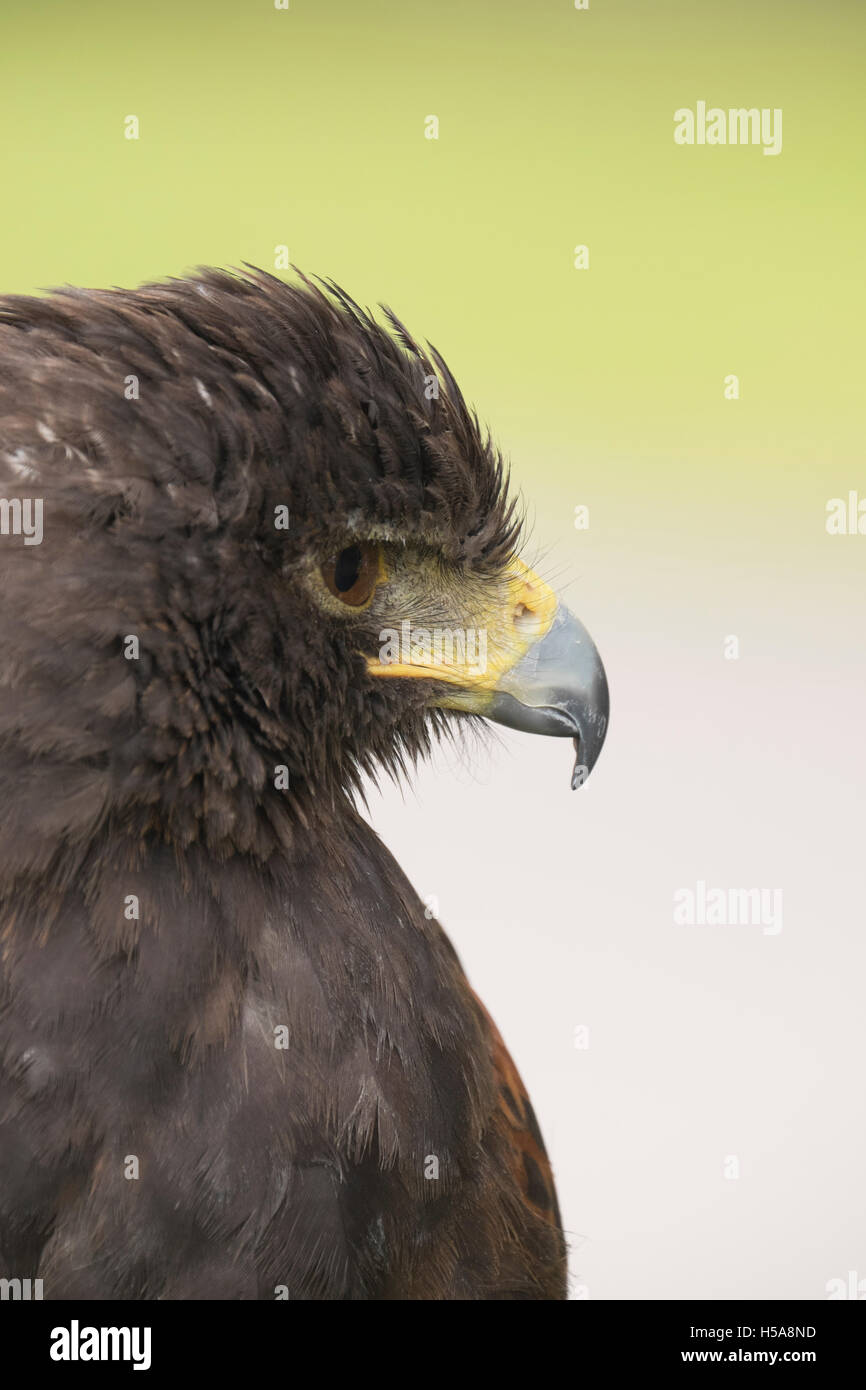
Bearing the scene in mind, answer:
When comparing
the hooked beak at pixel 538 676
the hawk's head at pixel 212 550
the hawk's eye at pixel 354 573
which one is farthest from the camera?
the hooked beak at pixel 538 676

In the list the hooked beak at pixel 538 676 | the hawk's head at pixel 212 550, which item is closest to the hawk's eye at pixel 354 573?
the hawk's head at pixel 212 550

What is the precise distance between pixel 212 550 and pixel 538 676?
0.61m

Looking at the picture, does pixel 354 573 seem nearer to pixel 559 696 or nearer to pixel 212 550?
pixel 212 550

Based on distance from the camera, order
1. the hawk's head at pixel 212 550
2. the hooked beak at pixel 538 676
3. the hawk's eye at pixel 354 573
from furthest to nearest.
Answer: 1. the hooked beak at pixel 538 676
2. the hawk's eye at pixel 354 573
3. the hawk's head at pixel 212 550

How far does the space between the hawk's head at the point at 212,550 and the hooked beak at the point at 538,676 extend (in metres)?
0.10

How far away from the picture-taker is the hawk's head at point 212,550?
149 centimetres

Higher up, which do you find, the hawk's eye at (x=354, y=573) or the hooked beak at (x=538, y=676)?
the hawk's eye at (x=354, y=573)

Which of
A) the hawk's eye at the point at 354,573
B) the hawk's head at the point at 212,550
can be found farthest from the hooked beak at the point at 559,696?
the hawk's eye at the point at 354,573

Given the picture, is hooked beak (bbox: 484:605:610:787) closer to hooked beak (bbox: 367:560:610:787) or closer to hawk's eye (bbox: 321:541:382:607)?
hooked beak (bbox: 367:560:610:787)

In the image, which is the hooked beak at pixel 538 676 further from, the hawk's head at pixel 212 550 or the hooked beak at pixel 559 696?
the hawk's head at pixel 212 550

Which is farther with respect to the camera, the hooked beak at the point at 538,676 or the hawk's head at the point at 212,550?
the hooked beak at the point at 538,676
